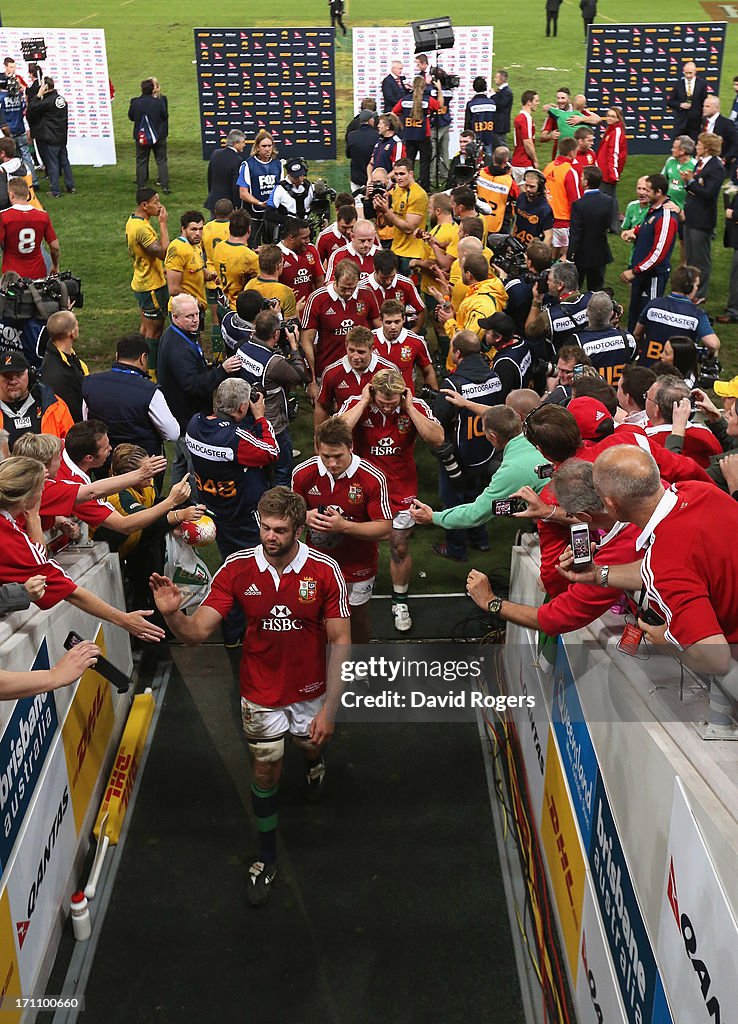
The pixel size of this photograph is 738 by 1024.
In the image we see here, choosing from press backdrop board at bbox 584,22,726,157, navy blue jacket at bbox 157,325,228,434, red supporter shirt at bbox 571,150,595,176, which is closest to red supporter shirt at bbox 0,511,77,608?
navy blue jacket at bbox 157,325,228,434

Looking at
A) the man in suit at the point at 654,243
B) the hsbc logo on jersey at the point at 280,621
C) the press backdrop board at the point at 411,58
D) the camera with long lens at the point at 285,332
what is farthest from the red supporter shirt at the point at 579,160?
the hsbc logo on jersey at the point at 280,621

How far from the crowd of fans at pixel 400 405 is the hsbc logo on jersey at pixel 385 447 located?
0.01 m

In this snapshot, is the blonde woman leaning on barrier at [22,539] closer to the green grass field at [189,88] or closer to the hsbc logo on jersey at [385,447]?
the hsbc logo on jersey at [385,447]

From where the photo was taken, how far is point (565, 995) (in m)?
4.55

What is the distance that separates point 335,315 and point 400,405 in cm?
231

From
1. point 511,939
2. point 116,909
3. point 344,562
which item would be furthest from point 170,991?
point 344,562

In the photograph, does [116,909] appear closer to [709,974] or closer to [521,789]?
[521,789]

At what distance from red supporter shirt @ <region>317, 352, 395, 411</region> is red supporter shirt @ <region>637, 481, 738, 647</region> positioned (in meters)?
3.94

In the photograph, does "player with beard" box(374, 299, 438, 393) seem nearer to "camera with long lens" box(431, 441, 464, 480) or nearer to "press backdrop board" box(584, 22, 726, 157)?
"camera with long lens" box(431, 441, 464, 480)

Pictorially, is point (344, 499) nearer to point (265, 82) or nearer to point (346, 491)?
point (346, 491)

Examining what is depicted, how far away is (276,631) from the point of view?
494 cm

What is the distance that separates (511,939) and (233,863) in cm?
144

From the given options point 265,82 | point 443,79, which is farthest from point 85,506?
point 265,82

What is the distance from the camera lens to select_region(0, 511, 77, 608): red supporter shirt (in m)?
4.57
